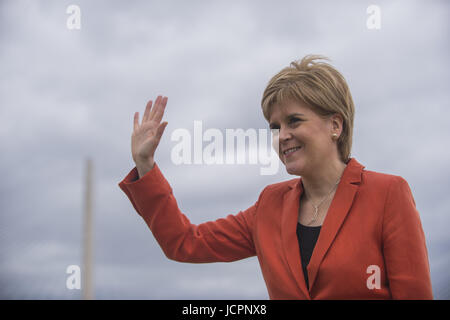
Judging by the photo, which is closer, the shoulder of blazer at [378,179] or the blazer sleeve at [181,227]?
the shoulder of blazer at [378,179]

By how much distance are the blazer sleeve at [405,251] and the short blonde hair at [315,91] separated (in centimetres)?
56

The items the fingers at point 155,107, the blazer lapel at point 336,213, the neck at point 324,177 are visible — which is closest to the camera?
the blazer lapel at point 336,213

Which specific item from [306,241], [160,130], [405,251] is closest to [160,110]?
[160,130]

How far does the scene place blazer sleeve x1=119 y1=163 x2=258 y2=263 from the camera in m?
2.79

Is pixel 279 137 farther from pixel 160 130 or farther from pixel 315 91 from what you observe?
pixel 160 130

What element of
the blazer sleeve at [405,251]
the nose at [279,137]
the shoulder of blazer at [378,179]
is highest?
the nose at [279,137]

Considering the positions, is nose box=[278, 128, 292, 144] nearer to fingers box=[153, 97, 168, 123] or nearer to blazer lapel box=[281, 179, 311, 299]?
blazer lapel box=[281, 179, 311, 299]

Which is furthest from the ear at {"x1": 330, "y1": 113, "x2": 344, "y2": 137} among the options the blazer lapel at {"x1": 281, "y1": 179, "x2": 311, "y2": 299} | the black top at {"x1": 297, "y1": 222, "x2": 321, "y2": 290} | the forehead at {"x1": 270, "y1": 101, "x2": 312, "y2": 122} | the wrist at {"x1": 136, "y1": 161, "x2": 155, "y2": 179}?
the wrist at {"x1": 136, "y1": 161, "x2": 155, "y2": 179}

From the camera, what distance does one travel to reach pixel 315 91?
102 inches

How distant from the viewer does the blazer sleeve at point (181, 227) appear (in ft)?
9.17

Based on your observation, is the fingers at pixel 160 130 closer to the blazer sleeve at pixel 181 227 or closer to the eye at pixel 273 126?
the blazer sleeve at pixel 181 227

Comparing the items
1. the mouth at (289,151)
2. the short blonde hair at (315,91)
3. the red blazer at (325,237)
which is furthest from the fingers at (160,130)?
the mouth at (289,151)

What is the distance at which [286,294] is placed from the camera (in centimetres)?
249
